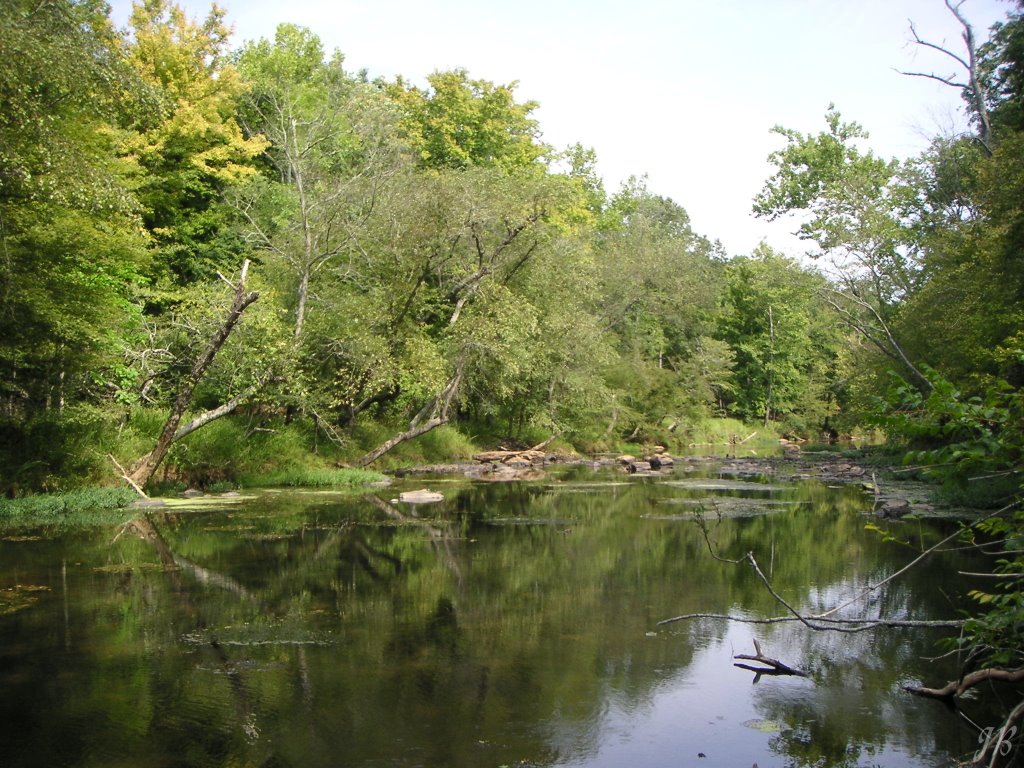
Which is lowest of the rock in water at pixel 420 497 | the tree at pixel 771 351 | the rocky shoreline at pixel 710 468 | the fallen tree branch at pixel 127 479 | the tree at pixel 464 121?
the rocky shoreline at pixel 710 468

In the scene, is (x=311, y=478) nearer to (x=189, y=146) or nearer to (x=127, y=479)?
(x=127, y=479)

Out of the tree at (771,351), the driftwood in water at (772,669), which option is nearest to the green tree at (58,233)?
the driftwood in water at (772,669)

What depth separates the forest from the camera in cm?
1559

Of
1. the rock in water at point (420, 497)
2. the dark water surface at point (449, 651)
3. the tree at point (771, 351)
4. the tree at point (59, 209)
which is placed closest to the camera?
the dark water surface at point (449, 651)

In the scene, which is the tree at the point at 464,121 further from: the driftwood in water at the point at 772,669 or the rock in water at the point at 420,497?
the driftwood in water at the point at 772,669

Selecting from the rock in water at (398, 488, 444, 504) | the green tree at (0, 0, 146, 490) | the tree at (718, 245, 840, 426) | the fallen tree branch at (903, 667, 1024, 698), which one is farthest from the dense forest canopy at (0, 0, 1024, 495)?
the tree at (718, 245, 840, 426)

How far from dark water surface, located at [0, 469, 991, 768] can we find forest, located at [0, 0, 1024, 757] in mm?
1707

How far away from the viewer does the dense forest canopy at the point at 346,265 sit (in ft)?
54.0

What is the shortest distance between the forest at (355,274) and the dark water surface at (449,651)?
171cm

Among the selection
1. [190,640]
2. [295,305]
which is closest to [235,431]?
[295,305]

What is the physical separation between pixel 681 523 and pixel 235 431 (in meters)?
12.9

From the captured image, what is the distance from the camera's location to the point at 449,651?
29.6 feet

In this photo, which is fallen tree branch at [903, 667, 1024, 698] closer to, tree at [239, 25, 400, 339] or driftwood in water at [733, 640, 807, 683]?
driftwood in water at [733, 640, 807, 683]

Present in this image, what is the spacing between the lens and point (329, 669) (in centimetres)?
833
